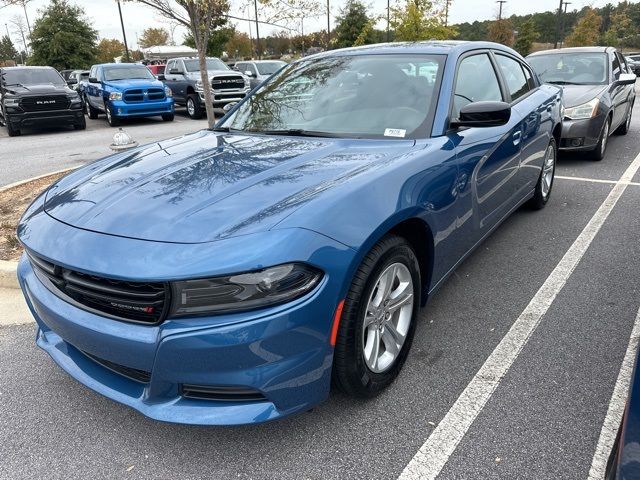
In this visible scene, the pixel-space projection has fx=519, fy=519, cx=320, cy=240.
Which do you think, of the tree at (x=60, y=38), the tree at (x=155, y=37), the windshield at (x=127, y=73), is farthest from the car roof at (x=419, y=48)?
the tree at (x=155, y=37)

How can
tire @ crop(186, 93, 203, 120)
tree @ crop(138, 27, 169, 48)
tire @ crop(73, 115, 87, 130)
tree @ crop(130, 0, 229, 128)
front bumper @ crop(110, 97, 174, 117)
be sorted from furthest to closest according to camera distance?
tree @ crop(138, 27, 169, 48) < tire @ crop(186, 93, 203, 120) < front bumper @ crop(110, 97, 174, 117) < tire @ crop(73, 115, 87, 130) < tree @ crop(130, 0, 229, 128)

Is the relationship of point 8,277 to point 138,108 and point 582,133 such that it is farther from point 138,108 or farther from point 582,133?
point 138,108

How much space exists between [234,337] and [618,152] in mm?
8247

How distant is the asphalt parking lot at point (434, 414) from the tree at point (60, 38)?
138ft

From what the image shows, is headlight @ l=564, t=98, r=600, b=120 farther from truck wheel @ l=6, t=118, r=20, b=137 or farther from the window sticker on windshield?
truck wheel @ l=6, t=118, r=20, b=137

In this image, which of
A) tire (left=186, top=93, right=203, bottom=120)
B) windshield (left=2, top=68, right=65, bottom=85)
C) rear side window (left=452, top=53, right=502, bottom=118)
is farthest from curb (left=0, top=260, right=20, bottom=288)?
tire (left=186, top=93, right=203, bottom=120)

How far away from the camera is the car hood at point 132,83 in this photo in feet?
46.9

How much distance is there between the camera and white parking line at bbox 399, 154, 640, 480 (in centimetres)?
216

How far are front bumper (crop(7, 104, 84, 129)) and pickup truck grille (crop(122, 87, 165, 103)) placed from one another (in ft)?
4.17

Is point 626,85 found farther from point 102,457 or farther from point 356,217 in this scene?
point 102,457

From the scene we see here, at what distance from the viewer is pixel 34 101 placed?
13078 mm

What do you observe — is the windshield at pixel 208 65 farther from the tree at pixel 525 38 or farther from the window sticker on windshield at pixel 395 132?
the tree at pixel 525 38

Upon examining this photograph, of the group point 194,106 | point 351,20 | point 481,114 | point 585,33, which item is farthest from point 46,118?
point 585,33

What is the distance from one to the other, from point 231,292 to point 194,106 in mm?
15037
